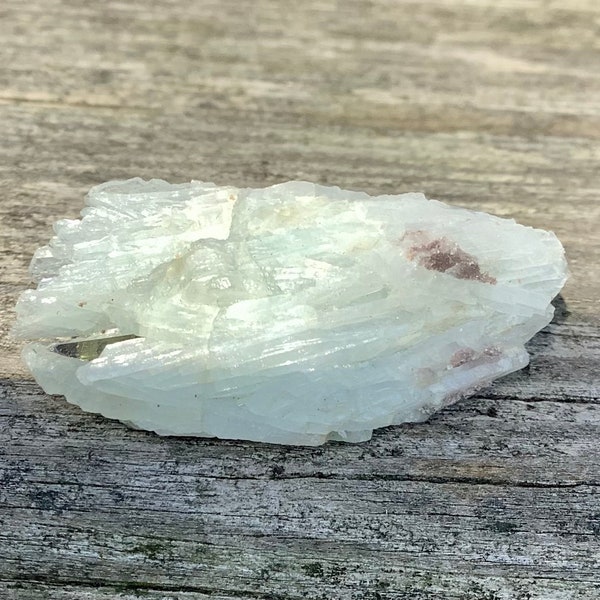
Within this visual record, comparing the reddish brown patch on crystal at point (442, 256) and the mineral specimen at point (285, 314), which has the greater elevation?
the reddish brown patch on crystal at point (442, 256)

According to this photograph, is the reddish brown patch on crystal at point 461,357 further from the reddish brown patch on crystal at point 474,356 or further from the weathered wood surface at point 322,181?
the weathered wood surface at point 322,181

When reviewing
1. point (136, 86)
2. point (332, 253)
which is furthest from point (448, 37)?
point (332, 253)

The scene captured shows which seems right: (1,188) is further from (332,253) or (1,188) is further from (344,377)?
(344,377)

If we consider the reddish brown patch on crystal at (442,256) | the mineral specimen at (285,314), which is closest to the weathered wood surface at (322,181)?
the mineral specimen at (285,314)

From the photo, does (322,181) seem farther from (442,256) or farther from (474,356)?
(474,356)

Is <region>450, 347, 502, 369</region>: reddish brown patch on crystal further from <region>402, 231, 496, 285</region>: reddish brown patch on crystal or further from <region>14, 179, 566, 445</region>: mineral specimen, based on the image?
<region>402, 231, 496, 285</region>: reddish brown patch on crystal
